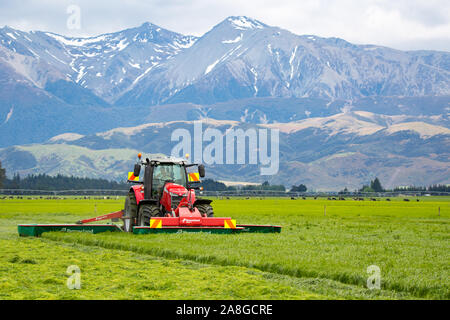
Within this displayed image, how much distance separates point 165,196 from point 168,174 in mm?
1787

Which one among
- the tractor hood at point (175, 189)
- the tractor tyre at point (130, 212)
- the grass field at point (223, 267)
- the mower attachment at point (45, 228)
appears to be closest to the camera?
the grass field at point (223, 267)

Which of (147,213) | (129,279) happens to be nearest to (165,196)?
(147,213)

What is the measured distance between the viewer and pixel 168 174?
33.9 m

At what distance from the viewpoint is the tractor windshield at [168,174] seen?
33.6m

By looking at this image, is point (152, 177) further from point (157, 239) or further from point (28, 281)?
point (28, 281)

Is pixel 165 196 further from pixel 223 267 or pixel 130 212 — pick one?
pixel 223 267

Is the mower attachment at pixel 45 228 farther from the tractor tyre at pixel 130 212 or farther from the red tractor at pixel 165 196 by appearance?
the red tractor at pixel 165 196

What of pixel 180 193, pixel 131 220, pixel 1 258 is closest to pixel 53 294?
pixel 1 258

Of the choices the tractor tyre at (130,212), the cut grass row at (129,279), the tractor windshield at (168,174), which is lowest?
the cut grass row at (129,279)

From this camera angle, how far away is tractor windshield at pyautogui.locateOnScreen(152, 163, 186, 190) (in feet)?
110

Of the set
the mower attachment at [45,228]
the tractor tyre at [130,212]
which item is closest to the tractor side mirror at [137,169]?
the tractor tyre at [130,212]
